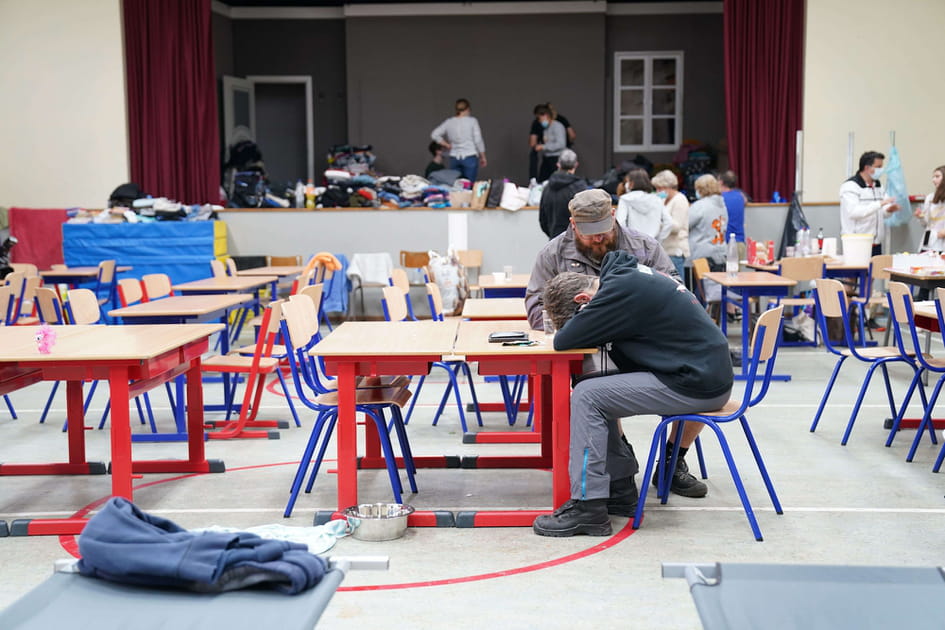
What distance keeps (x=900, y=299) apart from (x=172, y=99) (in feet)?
28.2

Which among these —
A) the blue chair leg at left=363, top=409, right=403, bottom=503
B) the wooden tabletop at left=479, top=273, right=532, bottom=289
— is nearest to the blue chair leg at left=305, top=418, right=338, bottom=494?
the blue chair leg at left=363, top=409, right=403, bottom=503

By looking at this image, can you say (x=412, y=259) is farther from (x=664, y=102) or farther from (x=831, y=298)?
(x=664, y=102)

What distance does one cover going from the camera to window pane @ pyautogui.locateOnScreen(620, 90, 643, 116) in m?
14.8

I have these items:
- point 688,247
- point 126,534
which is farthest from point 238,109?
point 126,534

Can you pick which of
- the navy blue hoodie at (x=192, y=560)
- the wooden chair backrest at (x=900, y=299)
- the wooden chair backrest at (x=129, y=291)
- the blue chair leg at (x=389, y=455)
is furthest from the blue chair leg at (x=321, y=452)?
the wooden chair backrest at (x=900, y=299)

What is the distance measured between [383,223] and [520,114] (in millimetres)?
4215

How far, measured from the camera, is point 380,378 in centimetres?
482

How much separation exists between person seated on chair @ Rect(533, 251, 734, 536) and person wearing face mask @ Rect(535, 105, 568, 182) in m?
9.02

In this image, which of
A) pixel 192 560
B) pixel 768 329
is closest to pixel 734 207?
pixel 768 329

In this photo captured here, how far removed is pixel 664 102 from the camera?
→ 48.6 feet

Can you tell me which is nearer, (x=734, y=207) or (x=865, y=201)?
(x=865, y=201)

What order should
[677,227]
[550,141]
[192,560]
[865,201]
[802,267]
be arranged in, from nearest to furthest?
[192,560] → [802,267] → [677,227] → [865,201] → [550,141]

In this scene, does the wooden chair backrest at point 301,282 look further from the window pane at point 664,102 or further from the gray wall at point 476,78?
the window pane at point 664,102

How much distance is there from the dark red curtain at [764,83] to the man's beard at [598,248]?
7573 mm
